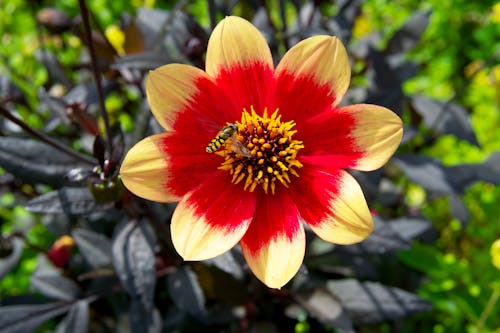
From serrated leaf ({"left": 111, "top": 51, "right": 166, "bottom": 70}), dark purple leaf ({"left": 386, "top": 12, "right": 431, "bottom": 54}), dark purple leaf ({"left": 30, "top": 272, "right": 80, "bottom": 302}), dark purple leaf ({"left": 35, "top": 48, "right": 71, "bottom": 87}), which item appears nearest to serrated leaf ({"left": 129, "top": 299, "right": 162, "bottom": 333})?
dark purple leaf ({"left": 30, "top": 272, "right": 80, "bottom": 302})

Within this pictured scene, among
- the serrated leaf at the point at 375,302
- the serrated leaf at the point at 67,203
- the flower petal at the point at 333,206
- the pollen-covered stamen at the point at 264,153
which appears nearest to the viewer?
the flower petal at the point at 333,206

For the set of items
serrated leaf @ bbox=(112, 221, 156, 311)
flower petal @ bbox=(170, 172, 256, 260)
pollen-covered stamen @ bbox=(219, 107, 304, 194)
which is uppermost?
pollen-covered stamen @ bbox=(219, 107, 304, 194)

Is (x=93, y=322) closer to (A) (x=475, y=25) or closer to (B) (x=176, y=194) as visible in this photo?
(B) (x=176, y=194)

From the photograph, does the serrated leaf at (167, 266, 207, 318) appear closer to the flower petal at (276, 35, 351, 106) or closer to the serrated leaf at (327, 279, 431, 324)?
the serrated leaf at (327, 279, 431, 324)

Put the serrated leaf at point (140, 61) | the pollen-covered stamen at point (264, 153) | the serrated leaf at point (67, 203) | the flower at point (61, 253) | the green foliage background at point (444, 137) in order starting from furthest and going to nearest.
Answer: the green foliage background at point (444, 137)
the flower at point (61, 253)
the serrated leaf at point (140, 61)
the serrated leaf at point (67, 203)
the pollen-covered stamen at point (264, 153)

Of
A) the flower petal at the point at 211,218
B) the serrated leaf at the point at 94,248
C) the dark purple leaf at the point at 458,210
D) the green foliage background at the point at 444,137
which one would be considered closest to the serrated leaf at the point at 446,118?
the green foliage background at the point at 444,137

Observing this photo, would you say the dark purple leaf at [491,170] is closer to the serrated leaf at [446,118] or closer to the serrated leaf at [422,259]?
the serrated leaf at [446,118]
